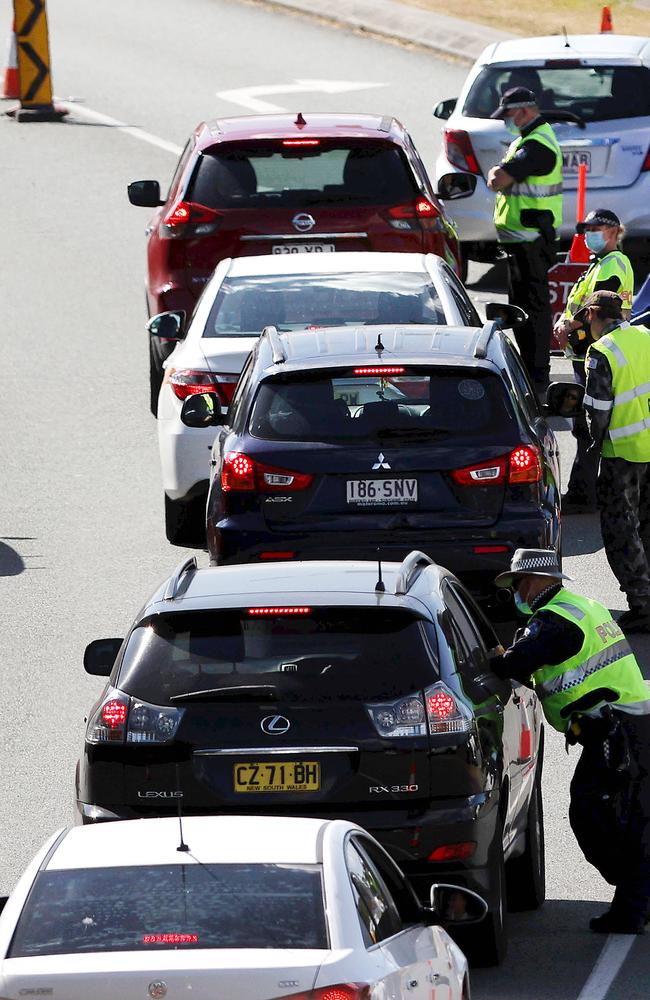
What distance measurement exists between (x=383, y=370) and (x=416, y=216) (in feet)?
17.0

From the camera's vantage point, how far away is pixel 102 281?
855 inches

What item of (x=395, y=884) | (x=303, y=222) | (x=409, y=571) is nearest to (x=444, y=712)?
(x=409, y=571)

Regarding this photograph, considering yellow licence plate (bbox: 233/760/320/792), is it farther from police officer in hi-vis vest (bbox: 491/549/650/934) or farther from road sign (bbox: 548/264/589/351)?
road sign (bbox: 548/264/589/351)

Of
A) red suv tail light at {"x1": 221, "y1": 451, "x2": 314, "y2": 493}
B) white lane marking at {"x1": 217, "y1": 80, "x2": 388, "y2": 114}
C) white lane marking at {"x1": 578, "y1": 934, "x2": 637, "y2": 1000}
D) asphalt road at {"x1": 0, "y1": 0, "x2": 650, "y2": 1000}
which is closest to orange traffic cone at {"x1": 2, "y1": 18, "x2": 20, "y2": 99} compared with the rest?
asphalt road at {"x1": 0, "y1": 0, "x2": 650, "y2": 1000}

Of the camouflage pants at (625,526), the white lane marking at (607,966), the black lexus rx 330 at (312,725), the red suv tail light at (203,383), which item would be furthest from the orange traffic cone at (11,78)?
the black lexus rx 330 at (312,725)

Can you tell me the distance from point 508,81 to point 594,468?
6.43 metres

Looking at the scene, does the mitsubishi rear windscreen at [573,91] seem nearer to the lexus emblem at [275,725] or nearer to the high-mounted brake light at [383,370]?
the high-mounted brake light at [383,370]

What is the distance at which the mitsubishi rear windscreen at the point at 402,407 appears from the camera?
10.9m

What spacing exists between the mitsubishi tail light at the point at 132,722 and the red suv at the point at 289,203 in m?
8.37

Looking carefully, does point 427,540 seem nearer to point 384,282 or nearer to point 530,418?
point 530,418

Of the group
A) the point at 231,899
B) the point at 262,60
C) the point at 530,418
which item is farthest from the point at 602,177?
the point at 231,899

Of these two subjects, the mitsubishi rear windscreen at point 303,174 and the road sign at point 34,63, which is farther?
the road sign at point 34,63

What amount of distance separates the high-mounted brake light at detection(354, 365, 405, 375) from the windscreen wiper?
3.46 meters

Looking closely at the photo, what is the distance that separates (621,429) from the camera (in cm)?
1246
